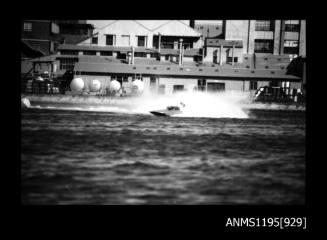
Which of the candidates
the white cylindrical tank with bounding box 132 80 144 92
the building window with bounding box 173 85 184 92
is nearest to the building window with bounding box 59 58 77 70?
the white cylindrical tank with bounding box 132 80 144 92

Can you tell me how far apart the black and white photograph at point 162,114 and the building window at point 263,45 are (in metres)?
0.14

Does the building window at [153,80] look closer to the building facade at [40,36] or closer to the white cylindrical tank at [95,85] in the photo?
the white cylindrical tank at [95,85]

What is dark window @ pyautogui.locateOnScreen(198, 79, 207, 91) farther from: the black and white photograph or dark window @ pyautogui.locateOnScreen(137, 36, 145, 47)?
dark window @ pyautogui.locateOnScreen(137, 36, 145, 47)

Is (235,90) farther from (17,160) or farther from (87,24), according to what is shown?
(17,160)

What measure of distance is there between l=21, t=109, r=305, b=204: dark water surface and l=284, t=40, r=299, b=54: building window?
34.1 meters

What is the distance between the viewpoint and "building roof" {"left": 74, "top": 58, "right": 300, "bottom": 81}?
43844 mm

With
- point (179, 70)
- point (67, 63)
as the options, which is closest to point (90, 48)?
point (67, 63)

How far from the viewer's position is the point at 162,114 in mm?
30531

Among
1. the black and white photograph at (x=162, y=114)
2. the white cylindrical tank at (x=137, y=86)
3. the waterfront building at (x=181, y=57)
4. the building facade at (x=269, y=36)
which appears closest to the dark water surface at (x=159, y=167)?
the black and white photograph at (x=162, y=114)

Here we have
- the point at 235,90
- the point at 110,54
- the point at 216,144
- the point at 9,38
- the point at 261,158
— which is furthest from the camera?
the point at 110,54

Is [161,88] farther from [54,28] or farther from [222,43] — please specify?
[54,28]

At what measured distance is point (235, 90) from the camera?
1757 inches
